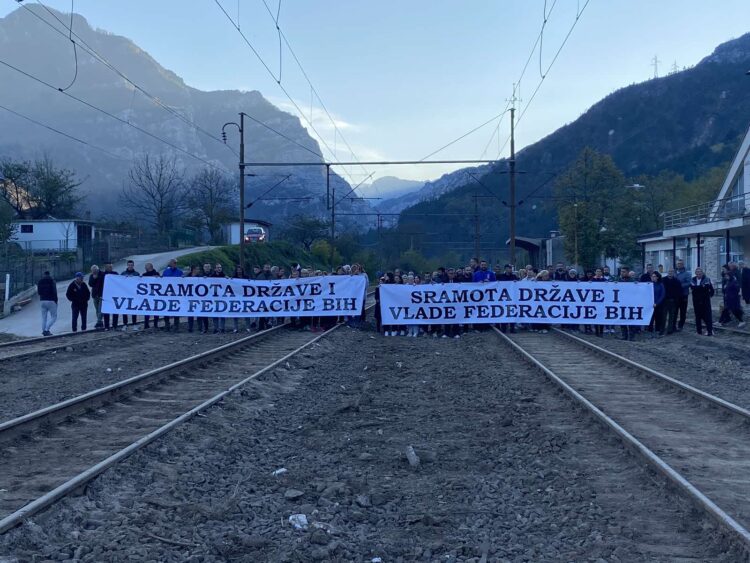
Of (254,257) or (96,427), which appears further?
(254,257)

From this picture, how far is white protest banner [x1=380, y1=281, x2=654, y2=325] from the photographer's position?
21.5 metres

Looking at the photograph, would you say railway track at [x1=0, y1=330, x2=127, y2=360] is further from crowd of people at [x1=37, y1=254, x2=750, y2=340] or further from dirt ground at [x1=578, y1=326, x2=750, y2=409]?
dirt ground at [x1=578, y1=326, x2=750, y2=409]

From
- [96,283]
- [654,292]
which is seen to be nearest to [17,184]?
[96,283]

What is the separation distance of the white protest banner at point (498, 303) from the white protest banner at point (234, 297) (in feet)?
4.62

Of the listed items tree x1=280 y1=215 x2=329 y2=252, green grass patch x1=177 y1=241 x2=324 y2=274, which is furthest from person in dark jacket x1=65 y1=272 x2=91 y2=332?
tree x1=280 y1=215 x2=329 y2=252

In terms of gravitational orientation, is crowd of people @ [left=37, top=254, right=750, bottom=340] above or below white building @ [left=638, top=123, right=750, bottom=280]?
below

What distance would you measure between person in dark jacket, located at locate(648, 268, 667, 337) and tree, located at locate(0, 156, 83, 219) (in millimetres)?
55838

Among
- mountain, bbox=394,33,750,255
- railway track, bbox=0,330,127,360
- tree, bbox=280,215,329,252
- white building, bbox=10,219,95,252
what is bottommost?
railway track, bbox=0,330,127,360

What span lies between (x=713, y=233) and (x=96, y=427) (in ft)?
133

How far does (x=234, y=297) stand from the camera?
72.5ft

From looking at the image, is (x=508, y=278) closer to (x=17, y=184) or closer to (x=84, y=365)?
(x=84, y=365)

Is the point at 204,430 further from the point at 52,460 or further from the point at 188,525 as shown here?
the point at 188,525

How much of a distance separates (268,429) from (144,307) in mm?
13222

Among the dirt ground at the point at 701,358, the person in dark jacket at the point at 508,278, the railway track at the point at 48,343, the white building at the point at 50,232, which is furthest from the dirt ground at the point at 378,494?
the white building at the point at 50,232
